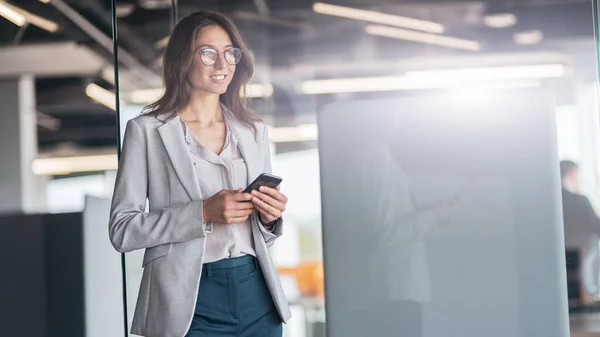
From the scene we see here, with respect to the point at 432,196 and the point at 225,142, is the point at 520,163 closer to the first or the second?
the point at 432,196

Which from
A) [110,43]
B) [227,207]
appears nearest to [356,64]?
[227,207]

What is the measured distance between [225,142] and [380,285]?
28.8 inches

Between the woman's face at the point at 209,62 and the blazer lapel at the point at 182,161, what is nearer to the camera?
the blazer lapel at the point at 182,161

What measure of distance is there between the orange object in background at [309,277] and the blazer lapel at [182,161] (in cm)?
57

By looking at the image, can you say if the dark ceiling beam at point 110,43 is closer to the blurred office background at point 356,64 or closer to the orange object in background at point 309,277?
the blurred office background at point 356,64

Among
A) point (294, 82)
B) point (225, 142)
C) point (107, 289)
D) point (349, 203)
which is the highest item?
point (294, 82)

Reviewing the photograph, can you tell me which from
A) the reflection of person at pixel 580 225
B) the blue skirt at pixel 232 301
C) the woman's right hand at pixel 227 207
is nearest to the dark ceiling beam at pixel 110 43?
the woman's right hand at pixel 227 207

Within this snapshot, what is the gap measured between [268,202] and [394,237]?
0.62 meters

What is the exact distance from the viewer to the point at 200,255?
2182 mm

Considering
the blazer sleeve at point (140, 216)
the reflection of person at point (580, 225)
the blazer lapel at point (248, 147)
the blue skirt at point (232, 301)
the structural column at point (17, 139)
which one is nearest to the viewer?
the blue skirt at point (232, 301)

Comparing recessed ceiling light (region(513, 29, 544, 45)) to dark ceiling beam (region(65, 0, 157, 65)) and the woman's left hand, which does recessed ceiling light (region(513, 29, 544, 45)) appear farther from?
dark ceiling beam (region(65, 0, 157, 65))

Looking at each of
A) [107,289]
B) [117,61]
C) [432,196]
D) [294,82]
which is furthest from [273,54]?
[107,289]

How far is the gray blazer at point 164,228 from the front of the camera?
7.20 ft

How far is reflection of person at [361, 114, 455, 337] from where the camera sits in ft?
8.89
